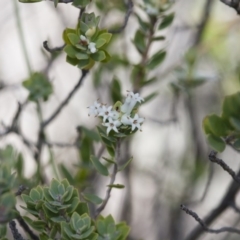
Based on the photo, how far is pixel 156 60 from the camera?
99 cm

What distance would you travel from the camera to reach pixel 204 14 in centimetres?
148

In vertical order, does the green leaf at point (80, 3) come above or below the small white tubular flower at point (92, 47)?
above

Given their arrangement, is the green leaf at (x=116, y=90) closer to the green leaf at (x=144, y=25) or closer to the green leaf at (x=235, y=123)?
the green leaf at (x=144, y=25)

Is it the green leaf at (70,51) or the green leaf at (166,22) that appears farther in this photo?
the green leaf at (166,22)

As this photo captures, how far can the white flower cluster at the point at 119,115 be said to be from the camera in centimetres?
72

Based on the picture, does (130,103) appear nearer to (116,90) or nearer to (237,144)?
(237,144)

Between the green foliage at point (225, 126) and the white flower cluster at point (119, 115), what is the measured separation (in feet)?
0.34

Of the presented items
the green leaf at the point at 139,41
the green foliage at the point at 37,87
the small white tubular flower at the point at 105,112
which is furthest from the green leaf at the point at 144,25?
the small white tubular flower at the point at 105,112

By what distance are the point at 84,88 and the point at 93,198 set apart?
1200 millimetres

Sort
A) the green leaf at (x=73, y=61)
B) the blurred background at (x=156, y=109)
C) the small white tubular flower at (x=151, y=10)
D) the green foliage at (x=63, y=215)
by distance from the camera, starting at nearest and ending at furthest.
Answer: the green foliage at (x=63, y=215), the green leaf at (x=73, y=61), the small white tubular flower at (x=151, y=10), the blurred background at (x=156, y=109)

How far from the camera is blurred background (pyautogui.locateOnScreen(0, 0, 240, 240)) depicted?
4.88 ft

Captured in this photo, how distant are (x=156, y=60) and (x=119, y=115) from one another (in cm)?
29

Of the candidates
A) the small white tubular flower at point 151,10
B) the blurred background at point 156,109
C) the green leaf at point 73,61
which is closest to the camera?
the green leaf at point 73,61

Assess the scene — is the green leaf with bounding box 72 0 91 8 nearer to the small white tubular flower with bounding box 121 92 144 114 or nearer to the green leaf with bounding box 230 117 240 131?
the small white tubular flower with bounding box 121 92 144 114
